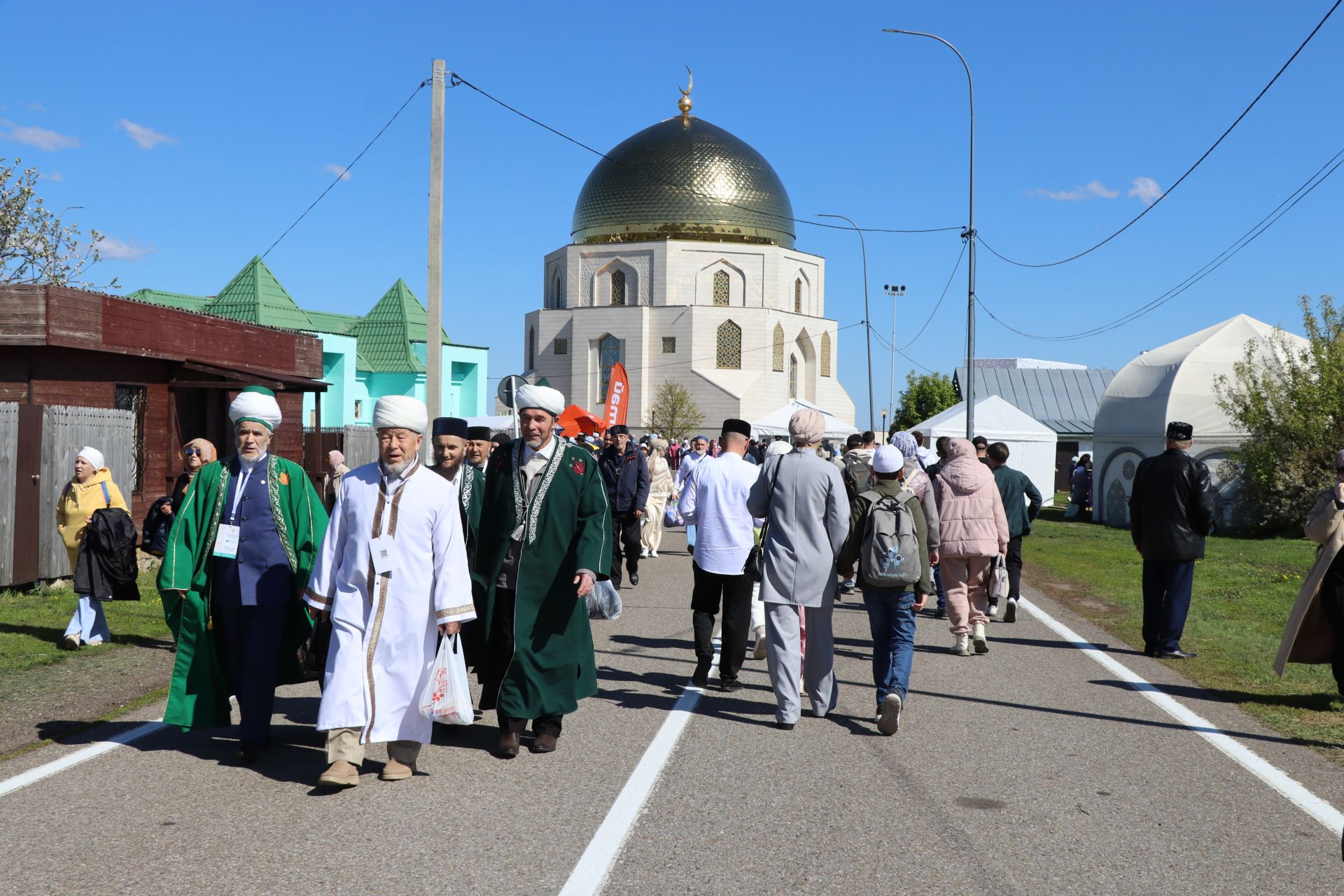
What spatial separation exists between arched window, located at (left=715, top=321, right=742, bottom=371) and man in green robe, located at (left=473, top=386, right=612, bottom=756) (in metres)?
65.2

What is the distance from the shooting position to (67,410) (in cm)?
1398

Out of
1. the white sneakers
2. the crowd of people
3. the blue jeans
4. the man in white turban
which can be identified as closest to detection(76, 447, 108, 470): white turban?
the crowd of people

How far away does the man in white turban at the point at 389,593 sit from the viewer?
5562 millimetres

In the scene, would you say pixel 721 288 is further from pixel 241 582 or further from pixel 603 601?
pixel 241 582

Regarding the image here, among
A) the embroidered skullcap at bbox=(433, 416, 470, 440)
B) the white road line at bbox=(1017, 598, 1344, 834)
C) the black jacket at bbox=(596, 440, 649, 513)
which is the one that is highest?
the embroidered skullcap at bbox=(433, 416, 470, 440)

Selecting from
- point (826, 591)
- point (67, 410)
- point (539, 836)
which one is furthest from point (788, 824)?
point (67, 410)

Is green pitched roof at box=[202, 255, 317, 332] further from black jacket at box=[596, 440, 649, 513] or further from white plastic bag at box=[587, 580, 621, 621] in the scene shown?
white plastic bag at box=[587, 580, 621, 621]

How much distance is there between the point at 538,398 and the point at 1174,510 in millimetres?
5785

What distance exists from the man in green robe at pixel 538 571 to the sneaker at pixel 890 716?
62.1 inches

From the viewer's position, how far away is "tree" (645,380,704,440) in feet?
226

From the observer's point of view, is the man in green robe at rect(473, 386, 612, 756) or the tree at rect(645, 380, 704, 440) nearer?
the man in green robe at rect(473, 386, 612, 756)

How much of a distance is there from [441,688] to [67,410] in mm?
9958

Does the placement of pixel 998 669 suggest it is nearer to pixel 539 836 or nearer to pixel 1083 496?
pixel 539 836

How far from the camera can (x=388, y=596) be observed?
5.71m
